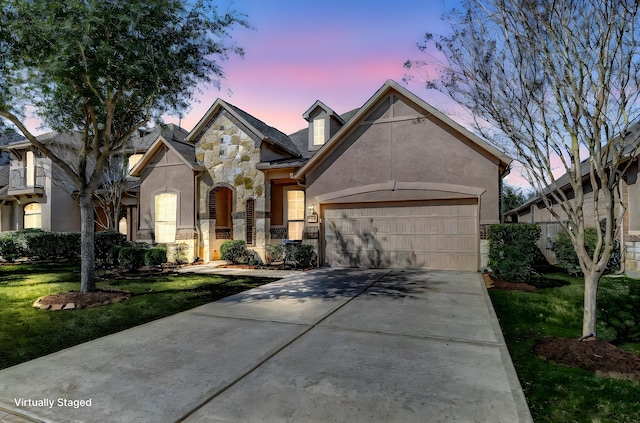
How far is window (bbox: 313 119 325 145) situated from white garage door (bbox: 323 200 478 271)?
188 inches

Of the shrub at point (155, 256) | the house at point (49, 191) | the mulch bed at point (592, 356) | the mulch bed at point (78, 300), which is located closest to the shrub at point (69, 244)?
the house at point (49, 191)

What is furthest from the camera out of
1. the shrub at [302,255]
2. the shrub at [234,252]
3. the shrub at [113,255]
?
the shrub at [234,252]

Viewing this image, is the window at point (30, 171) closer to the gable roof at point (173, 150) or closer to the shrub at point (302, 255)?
the gable roof at point (173, 150)

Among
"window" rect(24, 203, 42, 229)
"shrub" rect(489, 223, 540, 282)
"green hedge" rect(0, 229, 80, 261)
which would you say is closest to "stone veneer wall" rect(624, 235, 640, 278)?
"shrub" rect(489, 223, 540, 282)

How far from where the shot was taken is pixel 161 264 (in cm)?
1458

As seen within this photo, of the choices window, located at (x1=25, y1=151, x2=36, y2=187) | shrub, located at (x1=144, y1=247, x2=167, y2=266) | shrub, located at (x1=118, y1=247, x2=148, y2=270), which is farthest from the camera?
window, located at (x1=25, y1=151, x2=36, y2=187)

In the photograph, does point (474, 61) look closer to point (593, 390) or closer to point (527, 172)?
point (527, 172)

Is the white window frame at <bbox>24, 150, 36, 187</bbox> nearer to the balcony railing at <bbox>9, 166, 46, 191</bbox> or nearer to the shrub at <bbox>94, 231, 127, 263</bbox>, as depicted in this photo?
the balcony railing at <bbox>9, 166, 46, 191</bbox>

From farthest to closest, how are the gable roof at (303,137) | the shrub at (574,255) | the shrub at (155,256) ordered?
the gable roof at (303,137), the shrub at (155,256), the shrub at (574,255)

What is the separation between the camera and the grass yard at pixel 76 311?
5.03 metres

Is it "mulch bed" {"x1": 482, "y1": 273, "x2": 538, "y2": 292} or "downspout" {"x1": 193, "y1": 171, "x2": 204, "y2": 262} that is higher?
"downspout" {"x1": 193, "y1": 171, "x2": 204, "y2": 262}

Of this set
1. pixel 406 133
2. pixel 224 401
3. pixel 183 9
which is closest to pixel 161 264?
pixel 183 9

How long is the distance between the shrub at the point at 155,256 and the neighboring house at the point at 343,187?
1.84 m

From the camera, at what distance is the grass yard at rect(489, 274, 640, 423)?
10.5ft
